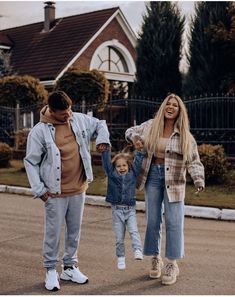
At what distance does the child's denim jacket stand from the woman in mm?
69

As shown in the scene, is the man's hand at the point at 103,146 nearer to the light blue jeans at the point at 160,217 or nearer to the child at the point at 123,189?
the child at the point at 123,189

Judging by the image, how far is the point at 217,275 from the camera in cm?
532

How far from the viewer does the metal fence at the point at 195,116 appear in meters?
13.3

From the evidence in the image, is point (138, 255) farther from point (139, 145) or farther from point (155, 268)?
point (139, 145)

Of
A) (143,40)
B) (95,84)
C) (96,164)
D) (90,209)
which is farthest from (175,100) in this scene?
(95,84)

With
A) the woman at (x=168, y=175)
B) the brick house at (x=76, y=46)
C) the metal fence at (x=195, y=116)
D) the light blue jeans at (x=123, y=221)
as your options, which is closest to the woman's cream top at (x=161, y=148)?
the woman at (x=168, y=175)

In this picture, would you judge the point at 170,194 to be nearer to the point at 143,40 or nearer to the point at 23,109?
the point at 143,40

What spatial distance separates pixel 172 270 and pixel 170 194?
71cm

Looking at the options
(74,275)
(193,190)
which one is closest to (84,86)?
(193,190)

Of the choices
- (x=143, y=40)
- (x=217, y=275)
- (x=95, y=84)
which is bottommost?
(x=217, y=275)

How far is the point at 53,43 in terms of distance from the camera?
91.4 ft

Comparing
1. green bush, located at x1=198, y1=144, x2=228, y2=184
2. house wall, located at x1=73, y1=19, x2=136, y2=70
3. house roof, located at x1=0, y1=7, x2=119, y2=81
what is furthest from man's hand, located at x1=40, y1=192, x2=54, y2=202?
house wall, located at x1=73, y1=19, x2=136, y2=70

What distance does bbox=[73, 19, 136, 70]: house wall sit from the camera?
2630 centimetres

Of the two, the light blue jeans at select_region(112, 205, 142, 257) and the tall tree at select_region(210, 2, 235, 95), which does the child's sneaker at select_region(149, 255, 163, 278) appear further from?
the tall tree at select_region(210, 2, 235, 95)
